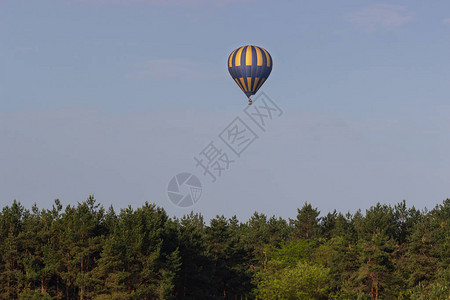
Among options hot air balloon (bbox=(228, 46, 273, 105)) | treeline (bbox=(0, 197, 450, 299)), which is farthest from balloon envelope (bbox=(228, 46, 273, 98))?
treeline (bbox=(0, 197, 450, 299))

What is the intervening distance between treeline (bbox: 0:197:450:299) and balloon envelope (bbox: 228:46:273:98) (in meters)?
17.6

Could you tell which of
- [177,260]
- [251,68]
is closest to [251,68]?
[251,68]

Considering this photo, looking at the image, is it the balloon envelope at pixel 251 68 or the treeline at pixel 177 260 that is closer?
the treeline at pixel 177 260

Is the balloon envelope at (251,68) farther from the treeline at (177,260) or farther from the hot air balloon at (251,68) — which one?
the treeline at (177,260)

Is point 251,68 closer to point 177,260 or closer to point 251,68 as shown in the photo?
point 251,68

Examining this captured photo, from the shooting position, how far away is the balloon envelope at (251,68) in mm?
71938

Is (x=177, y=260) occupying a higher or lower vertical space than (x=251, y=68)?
lower

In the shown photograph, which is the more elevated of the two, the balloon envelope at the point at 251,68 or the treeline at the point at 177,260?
the balloon envelope at the point at 251,68

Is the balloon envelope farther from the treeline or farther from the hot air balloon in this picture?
the treeline

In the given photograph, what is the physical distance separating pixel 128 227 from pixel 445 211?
5654 centimetres

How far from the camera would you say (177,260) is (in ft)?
215

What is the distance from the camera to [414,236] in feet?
276

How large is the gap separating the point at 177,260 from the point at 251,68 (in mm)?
22909

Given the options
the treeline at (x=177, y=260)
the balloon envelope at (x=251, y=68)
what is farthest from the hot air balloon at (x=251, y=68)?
the treeline at (x=177, y=260)
